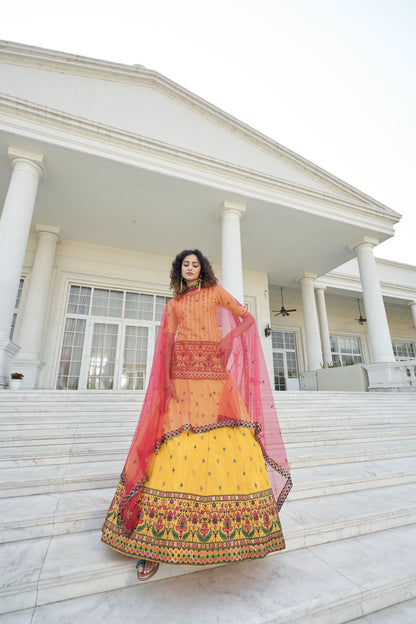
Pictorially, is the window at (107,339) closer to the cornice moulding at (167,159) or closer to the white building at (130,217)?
the white building at (130,217)

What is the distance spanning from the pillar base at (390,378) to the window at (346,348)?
6.56 metres

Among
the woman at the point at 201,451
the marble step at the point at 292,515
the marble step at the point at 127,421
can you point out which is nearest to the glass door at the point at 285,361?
the marble step at the point at 127,421

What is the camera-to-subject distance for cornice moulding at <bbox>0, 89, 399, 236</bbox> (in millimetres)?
5637

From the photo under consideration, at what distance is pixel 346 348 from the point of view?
47.6 ft

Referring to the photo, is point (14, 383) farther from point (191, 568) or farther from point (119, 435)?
point (191, 568)

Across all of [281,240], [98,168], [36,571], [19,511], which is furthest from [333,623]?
[281,240]

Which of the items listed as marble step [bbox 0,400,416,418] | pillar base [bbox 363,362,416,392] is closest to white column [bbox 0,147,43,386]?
marble step [bbox 0,400,416,418]

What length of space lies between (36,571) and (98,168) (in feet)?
22.1

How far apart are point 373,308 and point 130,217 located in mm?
7006

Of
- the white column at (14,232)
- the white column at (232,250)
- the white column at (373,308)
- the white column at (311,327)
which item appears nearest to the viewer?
the white column at (14,232)

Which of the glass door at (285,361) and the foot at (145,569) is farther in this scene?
the glass door at (285,361)

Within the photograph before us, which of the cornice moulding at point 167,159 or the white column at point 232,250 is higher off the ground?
the cornice moulding at point 167,159

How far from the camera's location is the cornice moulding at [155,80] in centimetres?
635

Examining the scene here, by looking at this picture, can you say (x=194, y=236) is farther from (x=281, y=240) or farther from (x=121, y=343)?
(x=121, y=343)
